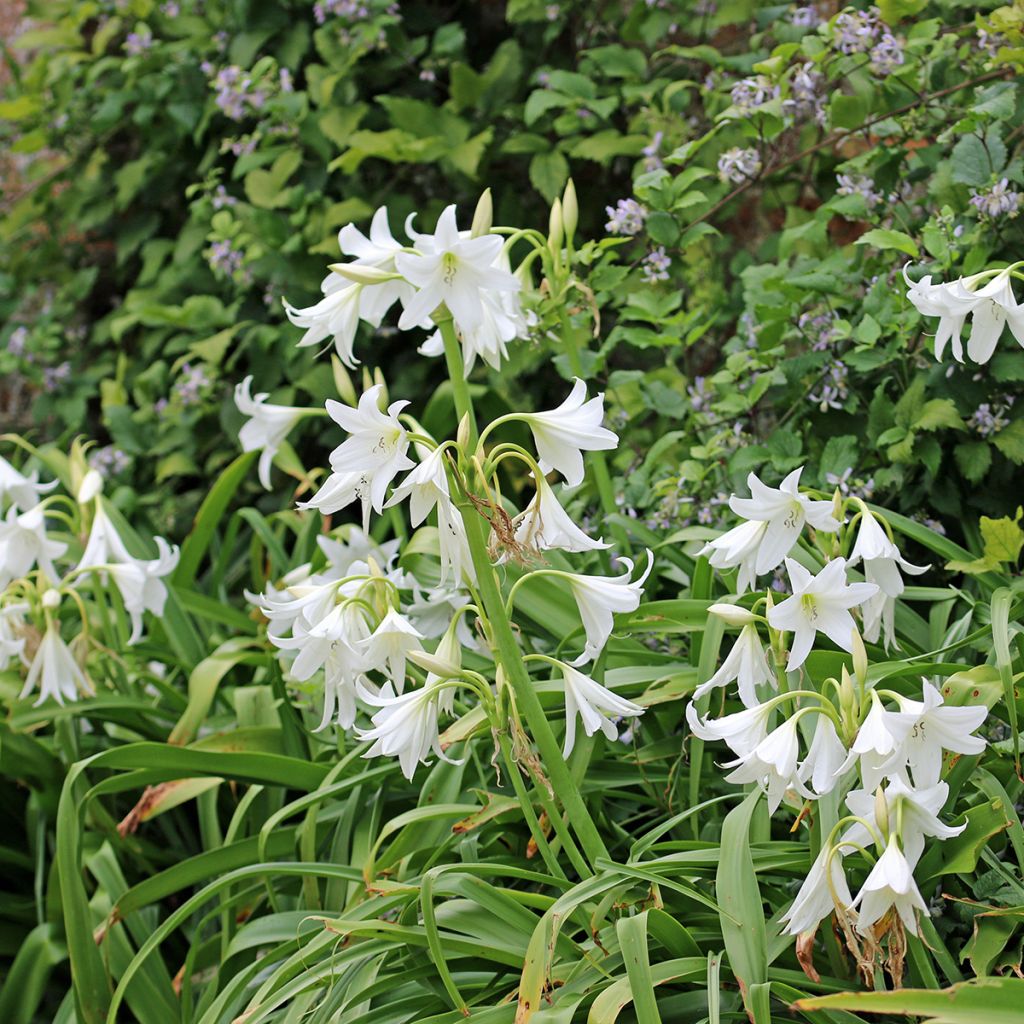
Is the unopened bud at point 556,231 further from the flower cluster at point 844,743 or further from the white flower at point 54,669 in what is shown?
the white flower at point 54,669

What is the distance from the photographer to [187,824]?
238 centimetres

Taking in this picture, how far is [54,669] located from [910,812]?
5.04 ft

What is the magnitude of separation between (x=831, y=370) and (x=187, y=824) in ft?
5.18

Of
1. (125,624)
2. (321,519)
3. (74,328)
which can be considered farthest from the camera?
(74,328)

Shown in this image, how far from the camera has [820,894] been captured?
1156 millimetres

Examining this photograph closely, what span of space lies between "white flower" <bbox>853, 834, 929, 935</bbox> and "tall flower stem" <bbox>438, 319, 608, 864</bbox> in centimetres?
39

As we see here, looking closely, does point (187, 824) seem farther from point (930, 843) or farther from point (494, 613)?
point (930, 843)

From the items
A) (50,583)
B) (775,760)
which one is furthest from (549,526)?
(50,583)

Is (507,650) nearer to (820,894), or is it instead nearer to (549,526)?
(549,526)

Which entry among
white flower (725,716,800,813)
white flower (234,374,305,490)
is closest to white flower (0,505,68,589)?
white flower (234,374,305,490)

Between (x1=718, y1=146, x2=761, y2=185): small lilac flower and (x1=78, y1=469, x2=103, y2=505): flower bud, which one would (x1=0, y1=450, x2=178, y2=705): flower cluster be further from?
(x1=718, y1=146, x2=761, y2=185): small lilac flower

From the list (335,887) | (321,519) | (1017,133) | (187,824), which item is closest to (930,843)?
(335,887)

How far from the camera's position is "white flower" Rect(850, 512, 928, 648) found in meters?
1.37

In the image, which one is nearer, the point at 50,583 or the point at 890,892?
the point at 890,892
